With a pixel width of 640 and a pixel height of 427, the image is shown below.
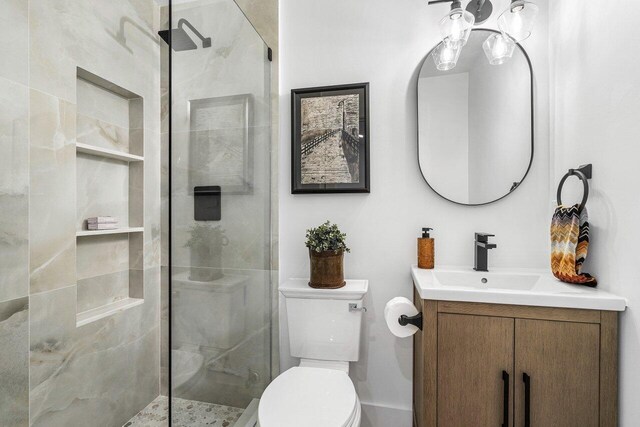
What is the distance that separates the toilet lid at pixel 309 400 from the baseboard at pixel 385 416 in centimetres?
47

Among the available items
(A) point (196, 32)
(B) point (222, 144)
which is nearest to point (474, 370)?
(B) point (222, 144)

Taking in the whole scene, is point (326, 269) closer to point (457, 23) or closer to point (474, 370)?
point (474, 370)

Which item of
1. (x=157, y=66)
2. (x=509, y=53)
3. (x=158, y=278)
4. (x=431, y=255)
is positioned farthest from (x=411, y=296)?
(x=157, y=66)

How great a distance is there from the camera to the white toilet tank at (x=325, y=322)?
4.58ft

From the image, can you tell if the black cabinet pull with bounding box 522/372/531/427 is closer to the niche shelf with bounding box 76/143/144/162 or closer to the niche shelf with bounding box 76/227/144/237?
the niche shelf with bounding box 76/227/144/237

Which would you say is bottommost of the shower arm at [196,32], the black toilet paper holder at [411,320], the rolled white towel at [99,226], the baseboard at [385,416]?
the baseboard at [385,416]

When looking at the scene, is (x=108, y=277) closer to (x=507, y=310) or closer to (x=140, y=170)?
(x=140, y=170)

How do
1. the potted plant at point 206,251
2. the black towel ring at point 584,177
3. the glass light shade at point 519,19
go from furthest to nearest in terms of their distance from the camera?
the glass light shade at point 519,19, the black towel ring at point 584,177, the potted plant at point 206,251

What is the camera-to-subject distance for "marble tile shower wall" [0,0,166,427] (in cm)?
108

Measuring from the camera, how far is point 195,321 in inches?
37.2

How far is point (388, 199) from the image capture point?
1.55 metres

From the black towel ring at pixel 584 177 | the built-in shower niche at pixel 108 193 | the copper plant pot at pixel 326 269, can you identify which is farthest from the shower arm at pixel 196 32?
the black towel ring at pixel 584 177

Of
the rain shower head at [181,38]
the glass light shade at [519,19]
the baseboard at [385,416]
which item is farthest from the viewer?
the baseboard at [385,416]

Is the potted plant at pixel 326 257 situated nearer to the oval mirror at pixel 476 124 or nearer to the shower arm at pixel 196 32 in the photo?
the oval mirror at pixel 476 124
